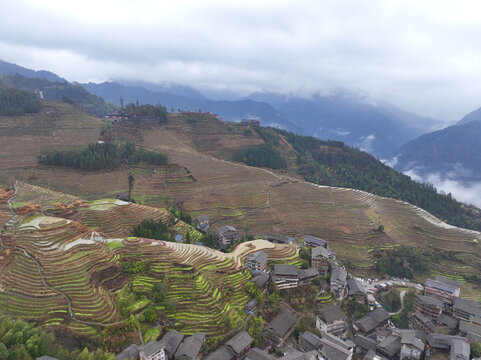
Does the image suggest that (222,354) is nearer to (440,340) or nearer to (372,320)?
(372,320)

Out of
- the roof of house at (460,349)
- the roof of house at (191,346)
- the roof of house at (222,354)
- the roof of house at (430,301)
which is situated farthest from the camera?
the roof of house at (430,301)

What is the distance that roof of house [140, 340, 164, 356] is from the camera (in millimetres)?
23666

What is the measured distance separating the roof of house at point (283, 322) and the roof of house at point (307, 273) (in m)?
5.64

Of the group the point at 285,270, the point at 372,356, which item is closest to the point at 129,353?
the point at 285,270

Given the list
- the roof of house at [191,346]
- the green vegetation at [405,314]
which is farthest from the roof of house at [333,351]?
the green vegetation at [405,314]

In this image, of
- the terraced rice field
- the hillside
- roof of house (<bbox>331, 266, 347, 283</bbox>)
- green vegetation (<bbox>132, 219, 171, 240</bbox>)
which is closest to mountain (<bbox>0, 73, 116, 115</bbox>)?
the hillside

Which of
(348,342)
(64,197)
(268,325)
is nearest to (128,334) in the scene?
(268,325)

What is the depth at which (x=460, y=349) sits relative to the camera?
94.3 ft

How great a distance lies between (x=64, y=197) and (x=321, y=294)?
46.8 metres

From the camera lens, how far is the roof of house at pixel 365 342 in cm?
3147

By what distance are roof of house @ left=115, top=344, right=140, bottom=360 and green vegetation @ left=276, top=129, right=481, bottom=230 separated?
82.3 metres

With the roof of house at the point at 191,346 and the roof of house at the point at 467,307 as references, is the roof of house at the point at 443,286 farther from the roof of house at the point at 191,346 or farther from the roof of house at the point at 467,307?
the roof of house at the point at 191,346

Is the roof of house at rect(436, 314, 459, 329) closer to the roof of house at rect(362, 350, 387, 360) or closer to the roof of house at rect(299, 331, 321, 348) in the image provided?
the roof of house at rect(362, 350, 387, 360)

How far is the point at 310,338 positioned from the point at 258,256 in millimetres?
11651
